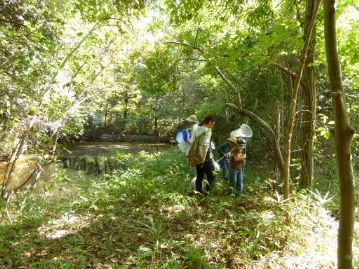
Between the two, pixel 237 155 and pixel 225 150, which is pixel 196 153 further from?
pixel 225 150

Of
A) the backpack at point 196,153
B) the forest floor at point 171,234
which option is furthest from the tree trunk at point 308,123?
the backpack at point 196,153

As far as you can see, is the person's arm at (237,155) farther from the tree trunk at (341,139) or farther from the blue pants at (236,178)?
the tree trunk at (341,139)

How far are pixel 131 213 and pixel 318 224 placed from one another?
2.53 m

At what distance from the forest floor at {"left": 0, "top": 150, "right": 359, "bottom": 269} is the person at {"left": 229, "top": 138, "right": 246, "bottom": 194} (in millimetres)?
437

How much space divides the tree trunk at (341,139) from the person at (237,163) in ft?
12.0

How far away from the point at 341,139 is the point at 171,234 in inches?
104

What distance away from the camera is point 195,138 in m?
5.17

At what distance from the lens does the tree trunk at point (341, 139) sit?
73.5 inches

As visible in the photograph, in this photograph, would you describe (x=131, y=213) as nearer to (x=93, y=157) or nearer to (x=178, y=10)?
(x=178, y=10)

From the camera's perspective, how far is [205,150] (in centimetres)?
510

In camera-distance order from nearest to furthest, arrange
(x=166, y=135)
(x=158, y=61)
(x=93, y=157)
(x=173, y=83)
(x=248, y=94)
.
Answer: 1. (x=158, y=61)
2. (x=173, y=83)
3. (x=248, y=94)
4. (x=93, y=157)
5. (x=166, y=135)

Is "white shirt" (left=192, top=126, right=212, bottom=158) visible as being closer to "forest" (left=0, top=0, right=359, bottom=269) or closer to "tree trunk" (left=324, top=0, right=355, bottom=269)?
"forest" (left=0, top=0, right=359, bottom=269)

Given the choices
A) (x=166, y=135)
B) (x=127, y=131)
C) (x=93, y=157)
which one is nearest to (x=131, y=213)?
(x=93, y=157)

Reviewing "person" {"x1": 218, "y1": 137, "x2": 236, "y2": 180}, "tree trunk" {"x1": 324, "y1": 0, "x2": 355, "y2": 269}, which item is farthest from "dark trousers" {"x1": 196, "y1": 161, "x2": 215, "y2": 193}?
"tree trunk" {"x1": 324, "y1": 0, "x2": 355, "y2": 269}
